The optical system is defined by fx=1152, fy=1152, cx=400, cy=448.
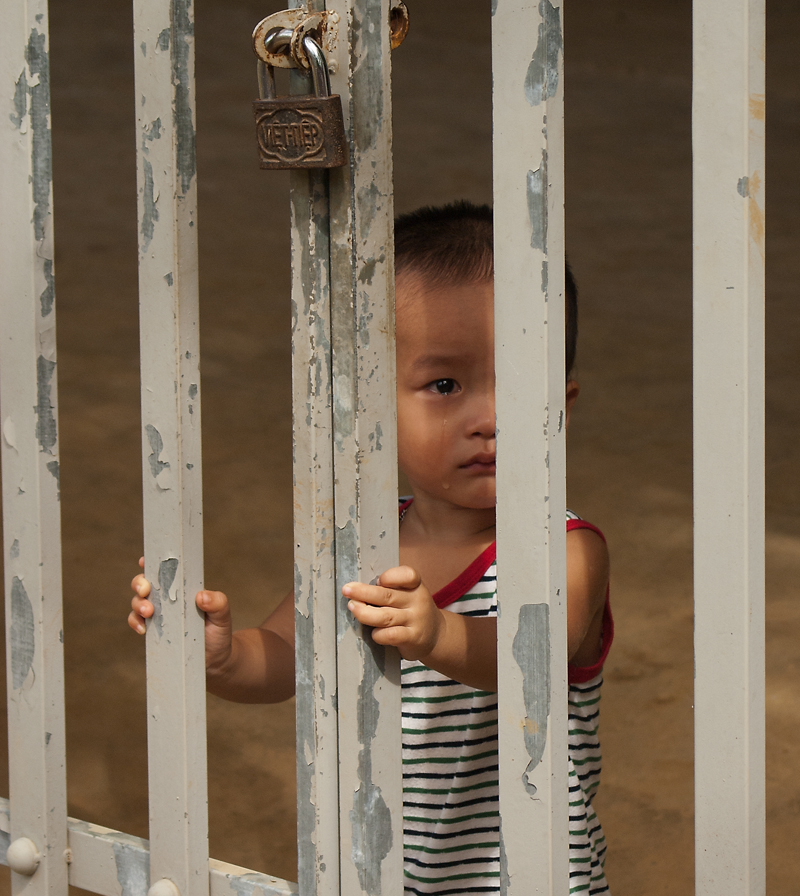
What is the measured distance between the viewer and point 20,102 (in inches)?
36.3

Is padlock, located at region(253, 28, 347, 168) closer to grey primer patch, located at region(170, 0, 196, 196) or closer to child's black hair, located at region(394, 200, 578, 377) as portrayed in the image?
grey primer patch, located at region(170, 0, 196, 196)

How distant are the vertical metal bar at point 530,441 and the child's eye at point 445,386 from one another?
35 centimetres

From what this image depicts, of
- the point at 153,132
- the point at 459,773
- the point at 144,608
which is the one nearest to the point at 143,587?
the point at 144,608

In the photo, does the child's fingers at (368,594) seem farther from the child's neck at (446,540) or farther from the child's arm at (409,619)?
the child's neck at (446,540)

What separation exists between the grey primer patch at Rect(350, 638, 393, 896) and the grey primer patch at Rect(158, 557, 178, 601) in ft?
0.55

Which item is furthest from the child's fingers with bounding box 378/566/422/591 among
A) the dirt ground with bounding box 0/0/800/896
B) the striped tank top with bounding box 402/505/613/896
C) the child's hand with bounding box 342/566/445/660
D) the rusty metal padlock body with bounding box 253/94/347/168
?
the dirt ground with bounding box 0/0/800/896

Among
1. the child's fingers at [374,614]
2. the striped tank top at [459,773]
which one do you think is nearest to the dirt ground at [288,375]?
the striped tank top at [459,773]

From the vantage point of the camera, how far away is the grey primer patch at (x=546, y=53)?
0.69 meters

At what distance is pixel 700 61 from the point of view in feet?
2.16

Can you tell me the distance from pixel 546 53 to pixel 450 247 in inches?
16.3

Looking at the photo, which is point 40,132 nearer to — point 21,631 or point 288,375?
point 21,631

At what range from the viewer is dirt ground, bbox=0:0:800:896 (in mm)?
2443

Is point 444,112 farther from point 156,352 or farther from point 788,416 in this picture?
point 156,352

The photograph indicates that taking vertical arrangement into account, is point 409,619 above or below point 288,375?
below
